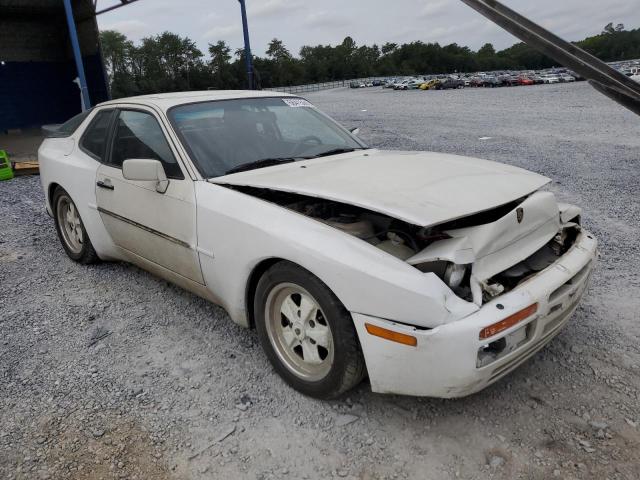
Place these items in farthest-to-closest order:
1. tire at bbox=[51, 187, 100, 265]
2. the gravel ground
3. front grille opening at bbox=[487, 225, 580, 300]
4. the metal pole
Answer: the metal pole, tire at bbox=[51, 187, 100, 265], front grille opening at bbox=[487, 225, 580, 300], the gravel ground

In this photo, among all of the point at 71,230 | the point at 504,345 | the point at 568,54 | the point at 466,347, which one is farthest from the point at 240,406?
the point at 71,230

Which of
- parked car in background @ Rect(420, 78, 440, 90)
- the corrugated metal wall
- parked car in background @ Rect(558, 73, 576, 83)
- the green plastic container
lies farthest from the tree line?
the green plastic container

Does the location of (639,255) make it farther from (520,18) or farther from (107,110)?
(107,110)

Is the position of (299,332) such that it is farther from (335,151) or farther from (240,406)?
(335,151)

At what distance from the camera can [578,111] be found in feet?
49.4

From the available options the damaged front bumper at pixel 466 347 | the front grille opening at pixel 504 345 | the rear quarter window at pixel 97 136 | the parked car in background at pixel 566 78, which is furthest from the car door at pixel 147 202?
the parked car in background at pixel 566 78

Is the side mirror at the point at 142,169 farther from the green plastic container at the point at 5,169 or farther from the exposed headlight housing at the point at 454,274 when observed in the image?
the green plastic container at the point at 5,169

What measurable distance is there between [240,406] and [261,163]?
1.44m

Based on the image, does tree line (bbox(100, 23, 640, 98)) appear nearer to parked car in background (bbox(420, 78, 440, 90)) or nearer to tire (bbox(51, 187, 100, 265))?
parked car in background (bbox(420, 78, 440, 90))

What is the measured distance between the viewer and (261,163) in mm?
3072

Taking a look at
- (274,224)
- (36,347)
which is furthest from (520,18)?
(36,347)

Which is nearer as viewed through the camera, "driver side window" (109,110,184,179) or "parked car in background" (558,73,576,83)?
"driver side window" (109,110,184,179)

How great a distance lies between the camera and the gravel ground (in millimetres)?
2086

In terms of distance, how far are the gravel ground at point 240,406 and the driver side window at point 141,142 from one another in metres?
1.02
